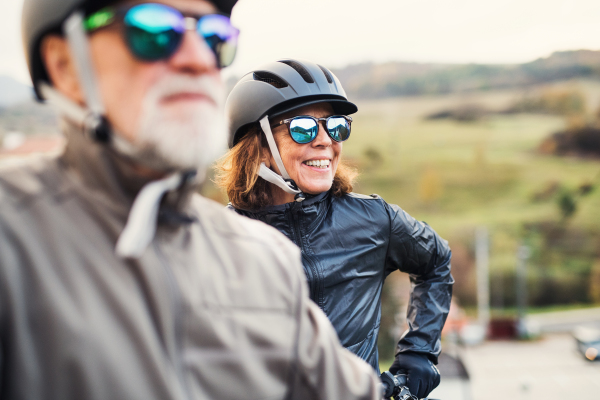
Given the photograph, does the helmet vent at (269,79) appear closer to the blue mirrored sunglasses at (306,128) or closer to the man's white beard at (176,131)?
the blue mirrored sunglasses at (306,128)

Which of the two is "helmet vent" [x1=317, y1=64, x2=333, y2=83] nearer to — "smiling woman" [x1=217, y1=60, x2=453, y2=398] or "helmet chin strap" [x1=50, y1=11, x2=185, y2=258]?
"smiling woman" [x1=217, y1=60, x2=453, y2=398]

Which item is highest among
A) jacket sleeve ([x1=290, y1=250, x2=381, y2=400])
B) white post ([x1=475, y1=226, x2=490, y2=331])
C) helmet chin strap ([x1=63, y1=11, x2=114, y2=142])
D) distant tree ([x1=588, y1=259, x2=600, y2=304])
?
helmet chin strap ([x1=63, y1=11, x2=114, y2=142])

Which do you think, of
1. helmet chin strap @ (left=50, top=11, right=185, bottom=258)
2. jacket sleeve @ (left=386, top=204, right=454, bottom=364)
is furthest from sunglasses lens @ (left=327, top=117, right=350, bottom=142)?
helmet chin strap @ (left=50, top=11, right=185, bottom=258)

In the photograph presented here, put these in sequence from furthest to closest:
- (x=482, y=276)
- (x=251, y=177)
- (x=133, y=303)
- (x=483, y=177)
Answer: (x=483, y=177), (x=482, y=276), (x=251, y=177), (x=133, y=303)

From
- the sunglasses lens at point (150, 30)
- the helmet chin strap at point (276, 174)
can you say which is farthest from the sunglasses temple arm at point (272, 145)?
the sunglasses lens at point (150, 30)

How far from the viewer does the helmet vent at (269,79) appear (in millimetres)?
3197

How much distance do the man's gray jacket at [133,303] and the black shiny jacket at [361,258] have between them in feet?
3.79

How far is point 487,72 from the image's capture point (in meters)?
113

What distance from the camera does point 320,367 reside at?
1485mm

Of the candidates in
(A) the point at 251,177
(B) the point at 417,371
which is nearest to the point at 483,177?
(B) the point at 417,371

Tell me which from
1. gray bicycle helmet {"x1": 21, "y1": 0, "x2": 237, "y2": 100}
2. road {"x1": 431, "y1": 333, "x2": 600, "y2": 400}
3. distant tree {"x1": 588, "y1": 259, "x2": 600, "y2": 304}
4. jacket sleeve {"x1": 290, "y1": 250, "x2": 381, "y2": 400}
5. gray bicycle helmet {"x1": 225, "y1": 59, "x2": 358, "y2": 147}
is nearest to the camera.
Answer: gray bicycle helmet {"x1": 21, "y1": 0, "x2": 237, "y2": 100}

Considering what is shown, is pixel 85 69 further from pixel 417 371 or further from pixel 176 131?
pixel 417 371

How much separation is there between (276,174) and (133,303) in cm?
184

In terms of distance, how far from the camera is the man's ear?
1.35 meters
